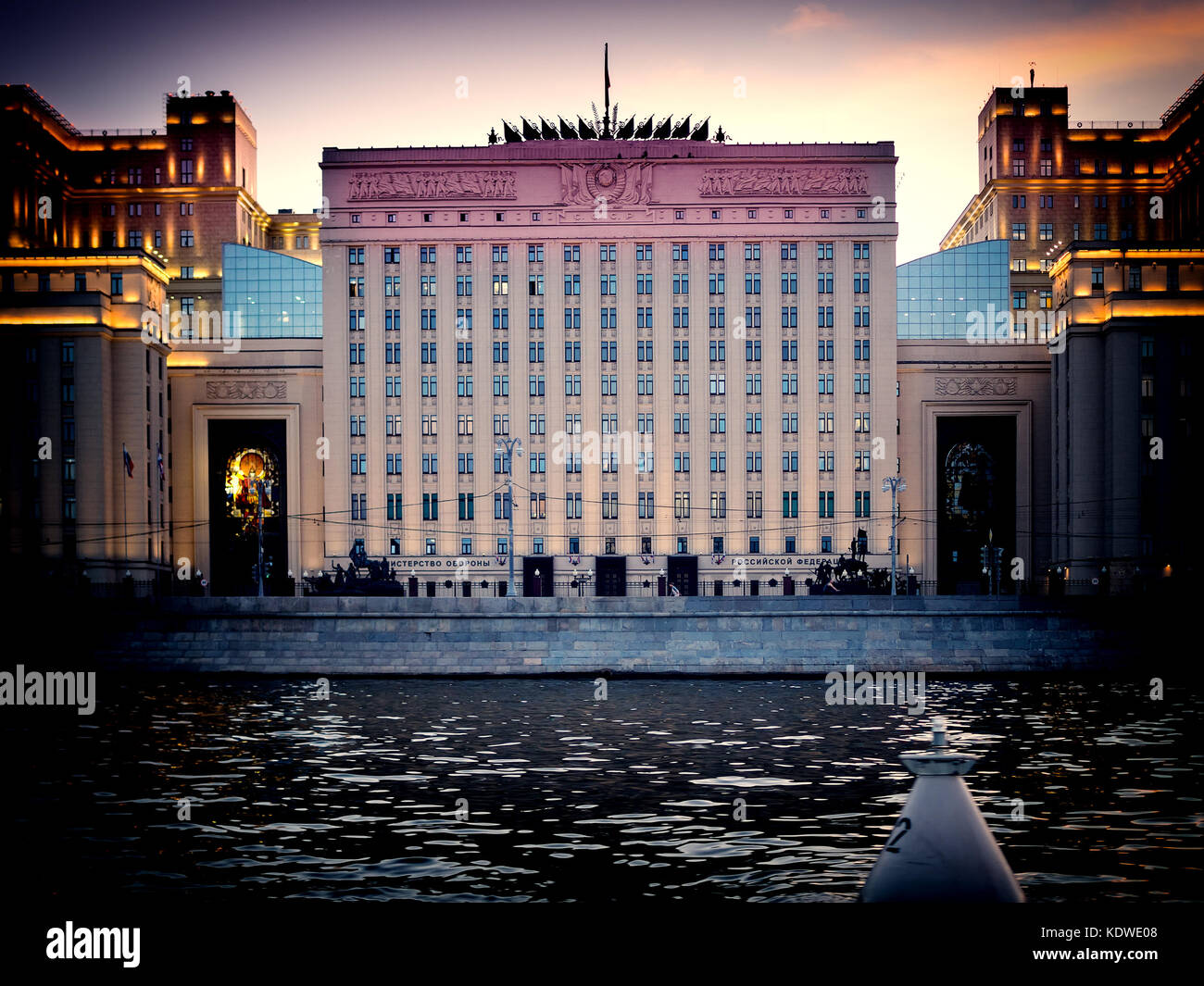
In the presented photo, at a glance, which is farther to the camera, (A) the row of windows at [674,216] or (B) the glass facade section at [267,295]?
(B) the glass facade section at [267,295]

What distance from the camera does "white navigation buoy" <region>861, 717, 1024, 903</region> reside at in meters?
7.34

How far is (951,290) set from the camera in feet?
353

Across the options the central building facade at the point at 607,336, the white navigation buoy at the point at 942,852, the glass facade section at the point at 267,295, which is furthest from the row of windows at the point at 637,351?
the white navigation buoy at the point at 942,852

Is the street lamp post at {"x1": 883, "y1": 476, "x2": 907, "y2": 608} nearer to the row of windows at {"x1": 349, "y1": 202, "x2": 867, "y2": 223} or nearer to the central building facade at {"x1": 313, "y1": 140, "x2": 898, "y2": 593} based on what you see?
the central building facade at {"x1": 313, "y1": 140, "x2": 898, "y2": 593}

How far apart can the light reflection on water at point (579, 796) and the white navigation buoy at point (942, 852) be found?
25.4ft

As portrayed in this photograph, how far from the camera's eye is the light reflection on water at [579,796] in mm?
16562

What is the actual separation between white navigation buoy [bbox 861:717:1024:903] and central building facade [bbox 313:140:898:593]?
9189 cm

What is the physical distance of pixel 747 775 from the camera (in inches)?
1038

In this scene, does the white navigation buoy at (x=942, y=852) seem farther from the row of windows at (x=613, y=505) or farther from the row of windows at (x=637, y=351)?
the row of windows at (x=637, y=351)

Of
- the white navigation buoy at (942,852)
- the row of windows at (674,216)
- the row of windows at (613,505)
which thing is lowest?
the white navigation buoy at (942,852)

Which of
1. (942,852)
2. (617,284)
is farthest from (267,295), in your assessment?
(942,852)
